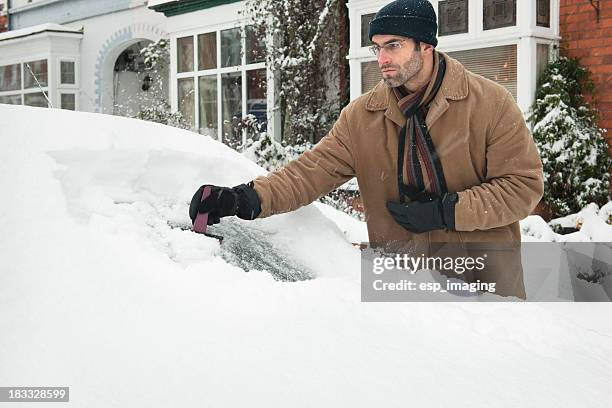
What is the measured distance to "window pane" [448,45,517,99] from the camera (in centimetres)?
664

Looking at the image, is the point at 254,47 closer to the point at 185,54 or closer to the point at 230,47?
the point at 230,47

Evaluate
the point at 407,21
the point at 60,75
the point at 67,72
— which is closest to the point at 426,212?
the point at 407,21

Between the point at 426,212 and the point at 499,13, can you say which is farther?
the point at 499,13

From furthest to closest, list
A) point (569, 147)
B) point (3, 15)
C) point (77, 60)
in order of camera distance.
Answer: point (3, 15), point (77, 60), point (569, 147)

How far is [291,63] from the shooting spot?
902cm

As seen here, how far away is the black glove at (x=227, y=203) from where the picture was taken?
2.01 m

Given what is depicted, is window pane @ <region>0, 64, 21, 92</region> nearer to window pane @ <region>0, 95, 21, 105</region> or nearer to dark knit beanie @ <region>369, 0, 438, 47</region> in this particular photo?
window pane @ <region>0, 95, 21, 105</region>

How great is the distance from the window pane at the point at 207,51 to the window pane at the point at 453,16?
14.2 ft

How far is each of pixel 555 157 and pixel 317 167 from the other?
3.99 meters

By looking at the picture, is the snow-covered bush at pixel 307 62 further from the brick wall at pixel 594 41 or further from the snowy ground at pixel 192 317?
the snowy ground at pixel 192 317

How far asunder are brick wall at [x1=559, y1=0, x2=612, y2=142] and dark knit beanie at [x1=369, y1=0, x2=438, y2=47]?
4.23 metres

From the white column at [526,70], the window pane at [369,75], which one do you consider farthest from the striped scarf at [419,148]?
the window pane at [369,75]

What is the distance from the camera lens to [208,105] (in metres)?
10.8

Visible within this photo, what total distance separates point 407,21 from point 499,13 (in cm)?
453
